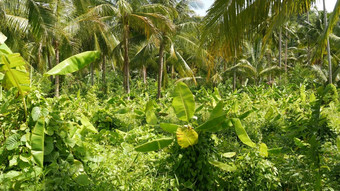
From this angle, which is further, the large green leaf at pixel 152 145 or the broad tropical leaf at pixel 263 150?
the broad tropical leaf at pixel 263 150

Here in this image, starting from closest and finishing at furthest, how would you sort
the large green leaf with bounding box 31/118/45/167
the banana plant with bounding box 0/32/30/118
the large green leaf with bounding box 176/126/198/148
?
the large green leaf with bounding box 31/118/45/167 → the banana plant with bounding box 0/32/30/118 → the large green leaf with bounding box 176/126/198/148

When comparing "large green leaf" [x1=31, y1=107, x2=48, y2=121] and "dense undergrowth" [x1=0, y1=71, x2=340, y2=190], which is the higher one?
"large green leaf" [x1=31, y1=107, x2=48, y2=121]

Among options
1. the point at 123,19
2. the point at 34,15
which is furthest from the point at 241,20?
the point at 123,19

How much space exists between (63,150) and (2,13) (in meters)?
7.89

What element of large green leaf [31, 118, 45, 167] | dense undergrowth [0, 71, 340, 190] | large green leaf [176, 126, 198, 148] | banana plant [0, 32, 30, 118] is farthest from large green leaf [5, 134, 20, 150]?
large green leaf [176, 126, 198, 148]

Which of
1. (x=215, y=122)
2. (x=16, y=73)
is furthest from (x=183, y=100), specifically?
(x=16, y=73)

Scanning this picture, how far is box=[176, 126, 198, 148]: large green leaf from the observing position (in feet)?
9.46

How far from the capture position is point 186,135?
2.89 meters

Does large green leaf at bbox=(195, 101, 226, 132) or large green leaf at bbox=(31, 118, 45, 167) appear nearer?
large green leaf at bbox=(31, 118, 45, 167)

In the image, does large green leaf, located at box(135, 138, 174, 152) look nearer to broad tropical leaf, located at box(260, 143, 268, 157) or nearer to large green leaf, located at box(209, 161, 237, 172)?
large green leaf, located at box(209, 161, 237, 172)

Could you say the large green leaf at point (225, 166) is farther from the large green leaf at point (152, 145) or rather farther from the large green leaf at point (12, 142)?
the large green leaf at point (12, 142)

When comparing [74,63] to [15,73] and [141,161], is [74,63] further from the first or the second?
[141,161]

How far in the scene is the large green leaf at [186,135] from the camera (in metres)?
2.88

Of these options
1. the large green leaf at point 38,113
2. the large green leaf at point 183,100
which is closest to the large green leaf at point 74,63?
the large green leaf at point 38,113
